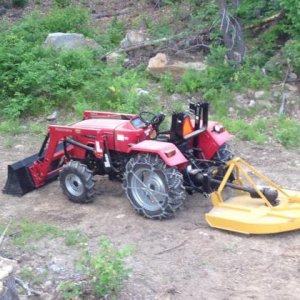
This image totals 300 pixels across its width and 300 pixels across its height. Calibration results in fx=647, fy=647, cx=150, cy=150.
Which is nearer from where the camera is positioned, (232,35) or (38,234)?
(38,234)

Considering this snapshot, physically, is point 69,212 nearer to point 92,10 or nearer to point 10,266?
point 10,266

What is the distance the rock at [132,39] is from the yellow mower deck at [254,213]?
696 centimetres

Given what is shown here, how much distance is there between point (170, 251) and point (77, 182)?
1925mm

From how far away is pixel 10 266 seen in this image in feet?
17.4

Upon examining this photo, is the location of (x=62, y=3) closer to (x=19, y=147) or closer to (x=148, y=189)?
(x=19, y=147)

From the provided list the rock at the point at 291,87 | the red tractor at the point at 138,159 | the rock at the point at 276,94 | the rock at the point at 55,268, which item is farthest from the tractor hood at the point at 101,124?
the rock at the point at 291,87

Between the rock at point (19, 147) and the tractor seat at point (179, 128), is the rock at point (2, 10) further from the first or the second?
the tractor seat at point (179, 128)

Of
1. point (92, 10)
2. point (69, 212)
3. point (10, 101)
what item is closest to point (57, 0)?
point (92, 10)

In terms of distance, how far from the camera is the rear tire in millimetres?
8031

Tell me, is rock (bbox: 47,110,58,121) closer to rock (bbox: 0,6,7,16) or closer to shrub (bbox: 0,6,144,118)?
shrub (bbox: 0,6,144,118)

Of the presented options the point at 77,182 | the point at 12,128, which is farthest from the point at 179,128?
the point at 12,128

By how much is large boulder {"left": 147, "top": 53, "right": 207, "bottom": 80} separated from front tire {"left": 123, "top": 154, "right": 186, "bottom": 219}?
17.6 feet

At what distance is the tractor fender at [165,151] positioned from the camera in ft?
23.7

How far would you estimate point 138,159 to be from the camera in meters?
7.43
